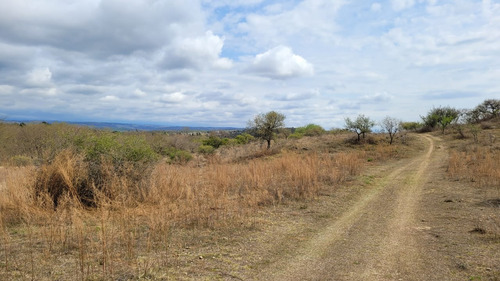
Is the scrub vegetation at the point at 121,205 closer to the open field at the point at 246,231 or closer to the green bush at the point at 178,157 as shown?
the open field at the point at 246,231

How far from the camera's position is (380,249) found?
568 centimetres

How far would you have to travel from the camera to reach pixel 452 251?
18.2 ft

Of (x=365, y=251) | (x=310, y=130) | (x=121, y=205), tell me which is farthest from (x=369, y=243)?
(x=310, y=130)

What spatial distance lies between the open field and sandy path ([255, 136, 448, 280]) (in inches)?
0.9

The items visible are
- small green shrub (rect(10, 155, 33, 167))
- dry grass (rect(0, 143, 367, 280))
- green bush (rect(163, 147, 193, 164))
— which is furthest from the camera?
green bush (rect(163, 147, 193, 164))

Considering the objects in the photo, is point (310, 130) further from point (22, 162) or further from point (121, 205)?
point (121, 205)

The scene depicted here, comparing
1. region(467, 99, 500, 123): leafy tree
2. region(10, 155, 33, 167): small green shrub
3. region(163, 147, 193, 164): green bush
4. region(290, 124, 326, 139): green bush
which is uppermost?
region(467, 99, 500, 123): leafy tree

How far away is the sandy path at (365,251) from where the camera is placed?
461cm

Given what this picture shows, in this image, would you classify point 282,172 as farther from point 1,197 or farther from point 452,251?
point 1,197

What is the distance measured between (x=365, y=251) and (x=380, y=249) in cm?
35

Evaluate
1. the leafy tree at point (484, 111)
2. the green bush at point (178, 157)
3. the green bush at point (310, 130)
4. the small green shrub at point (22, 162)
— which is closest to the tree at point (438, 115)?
the leafy tree at point (484, 111)

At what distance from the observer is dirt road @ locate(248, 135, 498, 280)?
4.64 meters

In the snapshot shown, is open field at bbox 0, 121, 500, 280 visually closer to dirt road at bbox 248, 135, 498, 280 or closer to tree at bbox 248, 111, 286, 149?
dirt road at bbox 248, 135, 498, 280

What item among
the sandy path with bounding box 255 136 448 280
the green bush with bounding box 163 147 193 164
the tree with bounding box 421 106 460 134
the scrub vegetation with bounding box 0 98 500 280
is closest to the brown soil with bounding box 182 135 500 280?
the sandy path with bounding box 255 136 448 280
